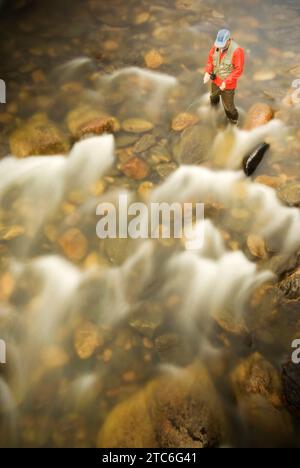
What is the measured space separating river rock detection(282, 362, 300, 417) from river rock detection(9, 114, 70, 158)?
14.0 ft

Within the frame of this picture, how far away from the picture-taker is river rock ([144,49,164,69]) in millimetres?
6848

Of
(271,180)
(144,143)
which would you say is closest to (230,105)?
(271,180)

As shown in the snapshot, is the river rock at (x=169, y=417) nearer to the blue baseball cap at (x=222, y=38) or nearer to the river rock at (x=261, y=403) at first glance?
the river rock at (x=261, y=403)

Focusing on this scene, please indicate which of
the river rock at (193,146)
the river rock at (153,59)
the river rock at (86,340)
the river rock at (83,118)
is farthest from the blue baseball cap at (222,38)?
the river rock at (86,340)

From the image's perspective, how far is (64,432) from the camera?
3580mm

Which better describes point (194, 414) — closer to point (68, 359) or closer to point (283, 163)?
point (68, 359)

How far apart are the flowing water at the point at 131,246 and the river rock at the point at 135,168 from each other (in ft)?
0.24

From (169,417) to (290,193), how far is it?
340cm

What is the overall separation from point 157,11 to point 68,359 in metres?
7.29

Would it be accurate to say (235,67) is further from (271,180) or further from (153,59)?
(153,59)

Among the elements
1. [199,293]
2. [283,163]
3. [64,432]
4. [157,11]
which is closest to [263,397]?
[199,293]

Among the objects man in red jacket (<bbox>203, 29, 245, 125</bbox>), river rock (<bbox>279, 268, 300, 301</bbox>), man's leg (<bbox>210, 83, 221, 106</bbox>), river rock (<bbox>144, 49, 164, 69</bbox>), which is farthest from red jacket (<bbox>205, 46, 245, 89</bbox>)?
river rock (<bbox>279, 268, 300, 301</bbox>)

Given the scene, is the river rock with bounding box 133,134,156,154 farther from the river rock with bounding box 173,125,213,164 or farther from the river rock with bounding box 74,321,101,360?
the river rock with bounding box 74,321,101,360

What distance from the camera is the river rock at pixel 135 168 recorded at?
17.7ft
